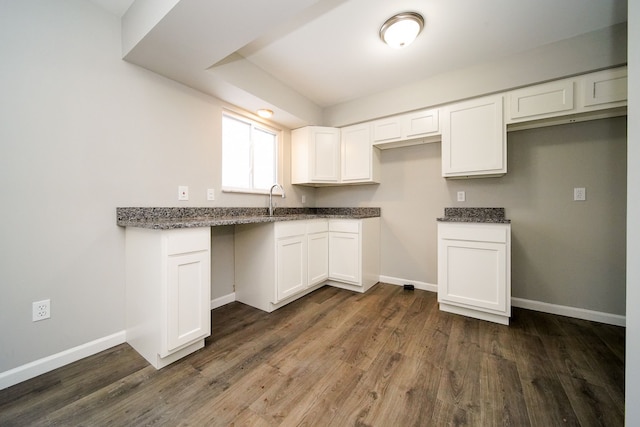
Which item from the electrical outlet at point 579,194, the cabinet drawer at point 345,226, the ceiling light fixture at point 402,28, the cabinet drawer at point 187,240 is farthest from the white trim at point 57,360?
the electrical outlet at point 579,194

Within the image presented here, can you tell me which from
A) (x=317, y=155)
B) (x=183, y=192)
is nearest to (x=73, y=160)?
(x=183, y=192)

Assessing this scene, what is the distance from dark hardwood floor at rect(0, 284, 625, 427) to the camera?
110 cm

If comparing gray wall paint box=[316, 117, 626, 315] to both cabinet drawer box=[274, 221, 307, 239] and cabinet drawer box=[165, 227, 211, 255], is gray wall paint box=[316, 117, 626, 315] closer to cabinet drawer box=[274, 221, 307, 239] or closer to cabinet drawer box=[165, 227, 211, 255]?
cabinet drawer box=[274, 221, 307, 239]

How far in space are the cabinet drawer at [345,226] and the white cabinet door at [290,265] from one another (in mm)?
480

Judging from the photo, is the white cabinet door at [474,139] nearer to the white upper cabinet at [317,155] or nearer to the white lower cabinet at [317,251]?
the white upper cabinet at [317,155]

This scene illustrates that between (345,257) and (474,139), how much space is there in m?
1.79

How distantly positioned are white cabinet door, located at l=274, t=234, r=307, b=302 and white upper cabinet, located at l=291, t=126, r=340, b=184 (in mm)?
955

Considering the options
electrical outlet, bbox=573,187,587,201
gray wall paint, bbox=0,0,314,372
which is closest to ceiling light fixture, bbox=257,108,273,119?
gray wall paint, bbox=0,0,314,372

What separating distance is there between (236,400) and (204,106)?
91.2 inches

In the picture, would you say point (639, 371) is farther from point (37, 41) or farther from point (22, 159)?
point (37, 41)

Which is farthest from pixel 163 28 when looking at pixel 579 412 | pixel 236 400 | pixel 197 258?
pixel 579 412

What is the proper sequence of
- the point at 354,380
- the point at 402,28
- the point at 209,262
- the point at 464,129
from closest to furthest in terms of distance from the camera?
the point at 354,380
the point at 209,262
the point at 402,28
the point at 464,129

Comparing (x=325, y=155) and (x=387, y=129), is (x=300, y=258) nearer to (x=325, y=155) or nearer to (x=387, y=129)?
(x=325, y=155)

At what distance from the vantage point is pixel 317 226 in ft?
8.77
